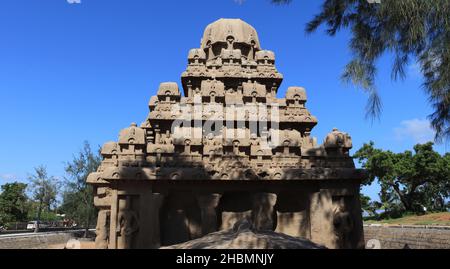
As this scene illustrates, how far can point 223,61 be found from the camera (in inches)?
800

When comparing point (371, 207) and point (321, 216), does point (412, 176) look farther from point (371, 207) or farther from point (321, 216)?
point (321, 216)

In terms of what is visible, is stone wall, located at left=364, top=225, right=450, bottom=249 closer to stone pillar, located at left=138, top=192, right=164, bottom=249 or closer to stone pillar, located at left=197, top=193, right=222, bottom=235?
stone pillar, located at left=197, top=193, right=222, bottom=235

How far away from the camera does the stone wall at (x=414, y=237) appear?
21562 millimetres

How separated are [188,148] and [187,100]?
458 cm

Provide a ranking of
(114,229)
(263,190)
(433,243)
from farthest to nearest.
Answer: (433,243) < (263,190) < (114,229)

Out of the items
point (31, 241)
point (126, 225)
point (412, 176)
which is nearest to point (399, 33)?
point (126, 225)

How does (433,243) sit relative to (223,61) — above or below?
below

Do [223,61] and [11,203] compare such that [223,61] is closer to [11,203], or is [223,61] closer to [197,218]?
[197,218]

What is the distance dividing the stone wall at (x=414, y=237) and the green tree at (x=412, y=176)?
1970 cm

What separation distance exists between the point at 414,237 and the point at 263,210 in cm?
1714

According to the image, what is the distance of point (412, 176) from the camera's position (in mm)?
46375

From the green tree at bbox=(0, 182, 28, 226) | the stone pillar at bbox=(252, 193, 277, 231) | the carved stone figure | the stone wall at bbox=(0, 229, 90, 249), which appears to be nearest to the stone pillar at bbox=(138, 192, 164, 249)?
the carved stone figure

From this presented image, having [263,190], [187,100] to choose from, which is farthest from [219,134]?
[263,190]
